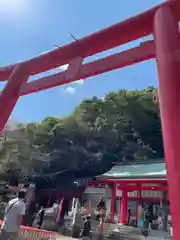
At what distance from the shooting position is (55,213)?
1858 centimetres

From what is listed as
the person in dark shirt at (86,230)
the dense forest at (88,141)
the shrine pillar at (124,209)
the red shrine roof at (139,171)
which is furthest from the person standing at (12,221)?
the dense forest at (88,141)

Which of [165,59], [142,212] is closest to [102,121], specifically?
[142,212]

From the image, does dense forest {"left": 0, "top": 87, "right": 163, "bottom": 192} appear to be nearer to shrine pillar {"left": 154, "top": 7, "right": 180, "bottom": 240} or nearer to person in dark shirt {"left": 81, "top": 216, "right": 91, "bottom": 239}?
person in dark shirt {"left": 81, "top": 216, "right": 91, "bottom": 239}

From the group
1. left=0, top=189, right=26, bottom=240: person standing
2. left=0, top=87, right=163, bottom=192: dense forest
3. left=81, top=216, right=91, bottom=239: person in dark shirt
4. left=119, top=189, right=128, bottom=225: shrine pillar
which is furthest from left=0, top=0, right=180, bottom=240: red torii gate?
left=0, top=87, right=163, bottom=192: dense forest

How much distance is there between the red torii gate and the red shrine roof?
9.50 m

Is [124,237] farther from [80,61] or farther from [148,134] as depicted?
[148,134]

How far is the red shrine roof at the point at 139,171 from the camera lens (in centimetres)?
1416

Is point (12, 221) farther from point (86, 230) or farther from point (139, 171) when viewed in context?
point (139, 171)

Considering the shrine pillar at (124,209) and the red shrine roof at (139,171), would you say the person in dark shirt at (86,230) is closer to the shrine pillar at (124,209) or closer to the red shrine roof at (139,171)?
the shrine pillar at (124,209)

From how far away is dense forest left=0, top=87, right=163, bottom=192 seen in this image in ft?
72.3

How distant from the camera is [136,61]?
4715mm

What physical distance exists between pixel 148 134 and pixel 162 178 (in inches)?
500

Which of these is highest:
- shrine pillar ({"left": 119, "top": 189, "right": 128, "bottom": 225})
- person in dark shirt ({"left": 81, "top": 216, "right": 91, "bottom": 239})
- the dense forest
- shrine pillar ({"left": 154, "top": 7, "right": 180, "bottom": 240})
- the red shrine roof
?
the dense forest

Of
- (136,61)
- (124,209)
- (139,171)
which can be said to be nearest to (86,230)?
(124,209)
